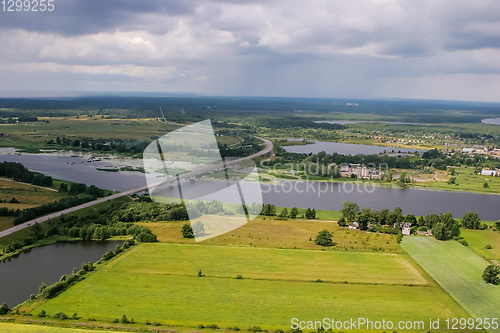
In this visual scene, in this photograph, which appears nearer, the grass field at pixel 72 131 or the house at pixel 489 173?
the house at pixel 489 173

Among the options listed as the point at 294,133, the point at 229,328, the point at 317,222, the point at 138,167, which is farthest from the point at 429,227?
the point at 294,133

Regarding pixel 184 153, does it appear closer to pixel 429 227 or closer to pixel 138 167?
pixel 138 167

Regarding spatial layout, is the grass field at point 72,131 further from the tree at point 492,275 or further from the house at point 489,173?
the tree at point 492,275

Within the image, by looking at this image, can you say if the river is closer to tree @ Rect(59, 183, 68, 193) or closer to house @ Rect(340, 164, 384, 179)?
tree @ Rect(59, 183, 68, 193)

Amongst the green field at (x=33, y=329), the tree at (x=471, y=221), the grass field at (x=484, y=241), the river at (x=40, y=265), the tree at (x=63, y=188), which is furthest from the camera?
the tree at (x=63, y=188)

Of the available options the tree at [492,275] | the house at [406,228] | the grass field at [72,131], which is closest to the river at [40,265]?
the house at [406,228]

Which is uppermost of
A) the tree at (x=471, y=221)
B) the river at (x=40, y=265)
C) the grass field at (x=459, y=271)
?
the tree at (x=471, y=221)

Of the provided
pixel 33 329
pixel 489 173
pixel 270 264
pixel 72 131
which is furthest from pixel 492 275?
pixel 72 131
